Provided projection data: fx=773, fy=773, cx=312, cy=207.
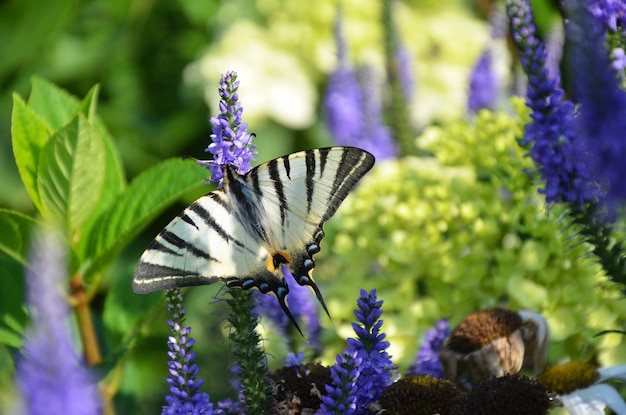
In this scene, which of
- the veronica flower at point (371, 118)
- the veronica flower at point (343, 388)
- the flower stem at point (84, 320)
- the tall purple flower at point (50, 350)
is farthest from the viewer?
the veronica flower at point (371, 118)

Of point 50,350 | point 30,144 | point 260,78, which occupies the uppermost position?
point 260,78

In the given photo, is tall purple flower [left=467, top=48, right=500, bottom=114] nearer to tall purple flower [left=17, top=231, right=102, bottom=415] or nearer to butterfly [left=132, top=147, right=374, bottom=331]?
butterfly [left=132, top=147, right=374, bottom=331]

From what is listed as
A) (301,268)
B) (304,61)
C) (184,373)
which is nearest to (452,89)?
(304,61)

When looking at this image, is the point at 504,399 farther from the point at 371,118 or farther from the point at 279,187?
the point at 371,118

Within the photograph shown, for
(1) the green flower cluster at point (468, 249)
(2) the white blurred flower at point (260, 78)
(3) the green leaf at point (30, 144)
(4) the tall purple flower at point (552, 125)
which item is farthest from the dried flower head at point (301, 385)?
(2) the white blurred flower at point (260, 78)

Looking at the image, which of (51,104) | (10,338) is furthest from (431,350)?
(51,104)

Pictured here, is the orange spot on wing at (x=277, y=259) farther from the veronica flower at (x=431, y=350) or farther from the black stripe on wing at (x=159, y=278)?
the veronica flower at (x=431, y=350)

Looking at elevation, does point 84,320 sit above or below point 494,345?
above
